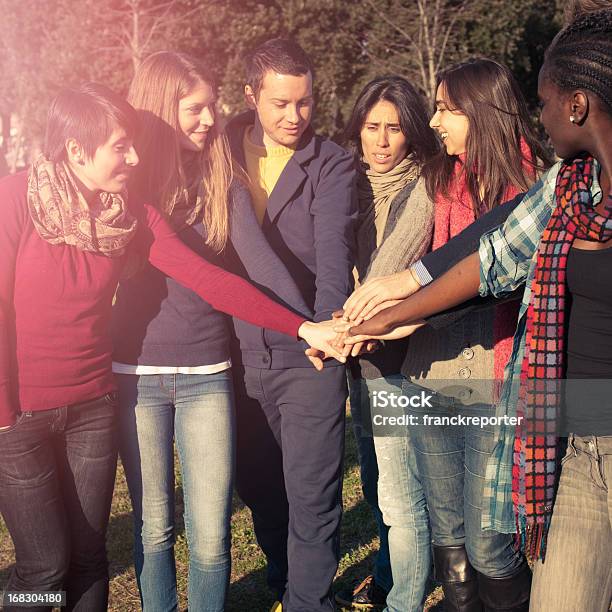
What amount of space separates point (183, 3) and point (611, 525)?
95.3ft

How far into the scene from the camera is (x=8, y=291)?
3240 millimetres

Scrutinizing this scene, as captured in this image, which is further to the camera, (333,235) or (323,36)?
(323,36)

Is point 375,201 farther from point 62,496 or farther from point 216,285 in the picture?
point 62,496

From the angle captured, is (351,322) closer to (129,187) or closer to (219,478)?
(219,478)

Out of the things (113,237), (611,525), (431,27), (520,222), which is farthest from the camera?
(431,27)

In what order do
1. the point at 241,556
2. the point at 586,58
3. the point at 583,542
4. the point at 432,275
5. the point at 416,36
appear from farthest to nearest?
the point at 416,36 < the point at 241,556 < the point at 432,275 < the point at 583,542 < the point at 586,58

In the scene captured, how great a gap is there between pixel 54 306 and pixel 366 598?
2319 millimetres

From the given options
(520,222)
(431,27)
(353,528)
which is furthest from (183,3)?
(520,222)

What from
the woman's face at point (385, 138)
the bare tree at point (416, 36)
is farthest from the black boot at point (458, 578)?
the bare tree at point (416, 36)

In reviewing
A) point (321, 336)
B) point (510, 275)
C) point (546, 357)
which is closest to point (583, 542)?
point (546, 357)

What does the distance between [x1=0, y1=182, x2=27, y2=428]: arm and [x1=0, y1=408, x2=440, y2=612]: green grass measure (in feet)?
6.03

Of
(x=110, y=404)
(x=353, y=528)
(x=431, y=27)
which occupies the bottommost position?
(x=353, y=528)

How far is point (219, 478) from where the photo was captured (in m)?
3.68

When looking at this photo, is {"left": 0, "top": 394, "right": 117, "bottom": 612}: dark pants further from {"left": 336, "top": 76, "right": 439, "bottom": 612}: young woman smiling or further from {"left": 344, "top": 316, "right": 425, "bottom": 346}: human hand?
{"left": 336, "top": 76, "right": 439, "bottom": 612}: young woman smiling
